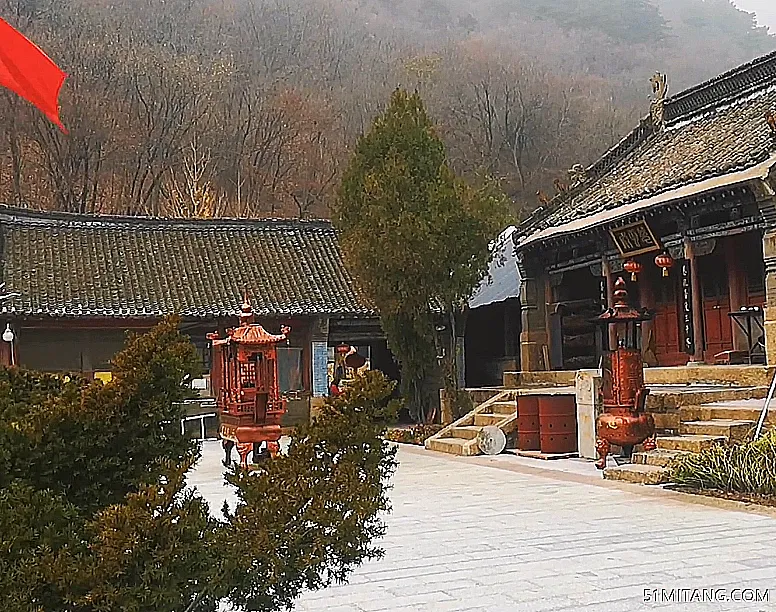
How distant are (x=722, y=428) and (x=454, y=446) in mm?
4198

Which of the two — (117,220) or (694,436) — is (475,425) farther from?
(117,220)

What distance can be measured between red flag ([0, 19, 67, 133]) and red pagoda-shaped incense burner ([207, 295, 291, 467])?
7709 millimetres

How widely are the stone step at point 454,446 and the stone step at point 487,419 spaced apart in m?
0.50

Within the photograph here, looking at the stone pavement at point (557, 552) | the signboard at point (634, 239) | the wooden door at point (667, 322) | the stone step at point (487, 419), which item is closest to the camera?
the stone pavement at point (557, 552)

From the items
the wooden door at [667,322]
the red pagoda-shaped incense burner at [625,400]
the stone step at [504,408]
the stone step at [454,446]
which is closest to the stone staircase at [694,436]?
the red pagoda-shaped incense burner at [625,400]

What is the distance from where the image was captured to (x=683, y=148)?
1532 cm

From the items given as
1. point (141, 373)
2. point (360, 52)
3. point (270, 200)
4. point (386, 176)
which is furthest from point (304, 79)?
point (141, 373)

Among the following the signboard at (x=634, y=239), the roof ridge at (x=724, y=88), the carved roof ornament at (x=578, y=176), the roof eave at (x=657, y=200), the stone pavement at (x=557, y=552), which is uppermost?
the roof ridge at (x=724, y=88)

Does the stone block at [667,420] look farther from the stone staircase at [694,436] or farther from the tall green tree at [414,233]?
the tall green tree at [414,233]

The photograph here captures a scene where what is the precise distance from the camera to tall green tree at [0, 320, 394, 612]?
8.04 ft

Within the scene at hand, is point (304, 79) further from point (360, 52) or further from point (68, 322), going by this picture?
point (68, 322)

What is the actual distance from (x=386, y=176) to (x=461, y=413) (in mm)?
3818

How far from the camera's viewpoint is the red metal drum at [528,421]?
39.7 feet

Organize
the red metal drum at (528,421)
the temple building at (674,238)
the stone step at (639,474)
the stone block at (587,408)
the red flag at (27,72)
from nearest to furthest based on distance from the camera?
the red flag at (27,72), the stone step at (639,474), the stone block at (587,408), the red metal drum at (528,421), the temple building at (674,238)
